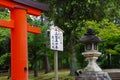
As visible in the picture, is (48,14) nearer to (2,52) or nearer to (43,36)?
(43,36)

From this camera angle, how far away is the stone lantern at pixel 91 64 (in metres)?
12.6

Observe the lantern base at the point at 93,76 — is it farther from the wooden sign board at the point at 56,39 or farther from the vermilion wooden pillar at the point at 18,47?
the wooden sign board at the point at 56,39

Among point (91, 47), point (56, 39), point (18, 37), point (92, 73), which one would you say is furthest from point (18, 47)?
point (91, 47)

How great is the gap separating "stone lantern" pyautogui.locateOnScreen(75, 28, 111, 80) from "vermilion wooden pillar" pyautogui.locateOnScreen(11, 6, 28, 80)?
239 centimetres

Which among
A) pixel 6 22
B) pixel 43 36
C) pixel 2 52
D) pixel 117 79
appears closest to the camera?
pixel 6 22

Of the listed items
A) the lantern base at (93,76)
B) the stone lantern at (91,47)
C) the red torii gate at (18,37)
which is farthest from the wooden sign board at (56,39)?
the stone lantern at (91,47)

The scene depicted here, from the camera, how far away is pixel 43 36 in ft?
84.6

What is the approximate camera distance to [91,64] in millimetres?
12969

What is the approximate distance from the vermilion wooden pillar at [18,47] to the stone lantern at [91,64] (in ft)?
7.85

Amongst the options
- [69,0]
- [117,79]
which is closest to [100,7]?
[69,0]

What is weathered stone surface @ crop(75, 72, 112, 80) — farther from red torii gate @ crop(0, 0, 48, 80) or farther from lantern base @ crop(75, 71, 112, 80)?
red torii gate @ crop(0, 0, 48, 80)

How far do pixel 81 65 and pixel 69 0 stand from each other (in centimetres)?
985

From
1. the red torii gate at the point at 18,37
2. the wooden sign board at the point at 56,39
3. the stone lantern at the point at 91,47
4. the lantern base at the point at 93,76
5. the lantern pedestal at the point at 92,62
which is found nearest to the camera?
the wooden sign board at the point at 56,39

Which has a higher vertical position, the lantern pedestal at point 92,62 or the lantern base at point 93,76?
the lantern pedestal at point 92,62
